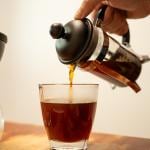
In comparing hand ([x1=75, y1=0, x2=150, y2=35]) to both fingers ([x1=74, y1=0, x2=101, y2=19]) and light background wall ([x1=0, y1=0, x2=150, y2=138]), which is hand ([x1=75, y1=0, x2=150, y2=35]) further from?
light background wall ([x1=0, y1=0, x2=150, y2=138])

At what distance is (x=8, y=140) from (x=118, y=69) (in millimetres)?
269

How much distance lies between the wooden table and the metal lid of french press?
175 millimetres

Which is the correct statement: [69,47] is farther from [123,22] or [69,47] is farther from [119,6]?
[123,22]

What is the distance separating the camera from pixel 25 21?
1865 mm

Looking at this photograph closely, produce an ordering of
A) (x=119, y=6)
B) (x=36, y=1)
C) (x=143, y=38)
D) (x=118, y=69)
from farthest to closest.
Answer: (x=36, y=1) → (x=143, y=38) → (x=119, y=6) → (x=118, y=69)

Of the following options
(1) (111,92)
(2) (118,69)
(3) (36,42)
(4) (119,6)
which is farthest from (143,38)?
(2) (118,69)

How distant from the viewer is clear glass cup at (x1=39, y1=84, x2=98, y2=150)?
0.60m

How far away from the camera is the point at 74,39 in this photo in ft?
1.99

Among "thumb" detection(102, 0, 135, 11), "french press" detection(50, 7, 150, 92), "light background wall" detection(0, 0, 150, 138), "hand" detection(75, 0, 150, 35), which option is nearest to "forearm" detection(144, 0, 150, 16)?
"hand" detection(75, 0, 150, 35)

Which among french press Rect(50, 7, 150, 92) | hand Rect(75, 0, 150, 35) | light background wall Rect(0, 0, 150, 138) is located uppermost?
hand Rect(75, 0, 150, 35)

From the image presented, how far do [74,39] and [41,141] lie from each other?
23 centimetres

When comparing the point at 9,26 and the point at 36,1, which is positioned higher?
the point at 36,1

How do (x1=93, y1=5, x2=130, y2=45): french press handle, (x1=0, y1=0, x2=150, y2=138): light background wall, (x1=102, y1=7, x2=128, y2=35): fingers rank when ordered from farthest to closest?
(x1=0, y1=0, x2=150, y2=138): light background wall, (x1=102, y1=7, x2=128, y2=35): fingers, (x1=93, y1=5, x2=130, y2=45): french press handle

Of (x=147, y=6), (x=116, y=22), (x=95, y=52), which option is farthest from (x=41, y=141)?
(x=147, y=6)
